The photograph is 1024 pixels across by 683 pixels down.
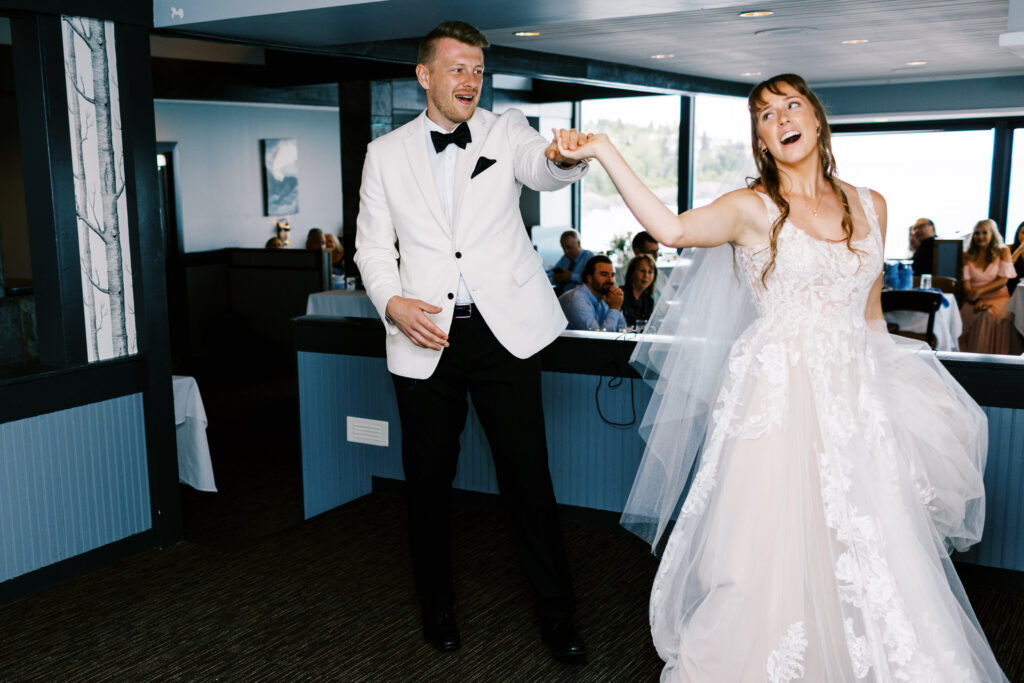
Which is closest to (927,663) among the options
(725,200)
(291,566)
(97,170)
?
(725,200)

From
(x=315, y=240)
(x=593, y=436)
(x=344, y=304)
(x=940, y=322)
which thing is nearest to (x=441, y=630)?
(x=593, y=436)

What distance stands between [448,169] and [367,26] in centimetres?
119

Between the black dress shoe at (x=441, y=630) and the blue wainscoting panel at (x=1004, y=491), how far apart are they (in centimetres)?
180

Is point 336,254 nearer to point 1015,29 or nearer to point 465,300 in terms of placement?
point 465,300

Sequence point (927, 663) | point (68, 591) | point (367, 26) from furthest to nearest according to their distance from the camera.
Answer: point (367, 26) → point (68, 591) → point (927, 663)

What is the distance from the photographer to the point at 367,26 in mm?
3594

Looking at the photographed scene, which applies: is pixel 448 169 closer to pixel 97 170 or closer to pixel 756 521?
pixel 756 521

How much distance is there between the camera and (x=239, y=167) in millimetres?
10188

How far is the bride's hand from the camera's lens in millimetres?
2160

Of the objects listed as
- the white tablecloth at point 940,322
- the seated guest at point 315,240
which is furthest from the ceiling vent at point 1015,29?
the seated guest at point 315,240

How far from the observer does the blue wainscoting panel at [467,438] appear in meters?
3.74

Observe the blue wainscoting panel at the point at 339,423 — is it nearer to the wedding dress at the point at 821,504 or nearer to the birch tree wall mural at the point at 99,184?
the birch tree wall mural at the point at 99,184

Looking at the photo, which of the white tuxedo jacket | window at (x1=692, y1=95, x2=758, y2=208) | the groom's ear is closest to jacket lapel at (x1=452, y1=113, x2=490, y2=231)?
the white tuxedo jacket

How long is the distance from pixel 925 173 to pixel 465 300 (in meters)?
10.2
